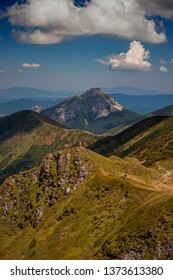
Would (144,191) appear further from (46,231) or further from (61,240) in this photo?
(46,231)

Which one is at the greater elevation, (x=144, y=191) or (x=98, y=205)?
(x=144, y=191)
